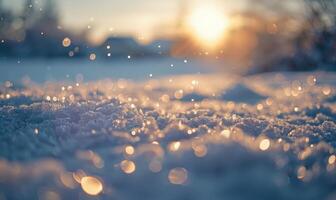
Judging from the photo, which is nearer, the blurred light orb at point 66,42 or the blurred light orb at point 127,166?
the blurred light orb at point 127,166

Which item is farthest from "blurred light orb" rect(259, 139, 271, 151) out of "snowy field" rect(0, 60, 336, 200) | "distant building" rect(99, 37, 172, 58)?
"distant building" rect(99, 37, 172, 58)

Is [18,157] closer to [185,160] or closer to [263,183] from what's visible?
[185,160]

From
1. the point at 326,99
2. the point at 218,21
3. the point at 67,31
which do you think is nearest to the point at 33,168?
the point at 326,99

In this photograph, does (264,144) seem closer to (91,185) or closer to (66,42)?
(91,185)

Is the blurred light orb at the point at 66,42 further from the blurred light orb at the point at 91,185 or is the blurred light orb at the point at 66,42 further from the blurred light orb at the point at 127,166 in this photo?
the blurred light orb at the point at 91,185

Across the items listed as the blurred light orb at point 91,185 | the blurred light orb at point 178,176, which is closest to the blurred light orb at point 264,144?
the blurred light orb at point 178,176

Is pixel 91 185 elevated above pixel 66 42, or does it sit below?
below

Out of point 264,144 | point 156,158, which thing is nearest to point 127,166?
point 156,158
